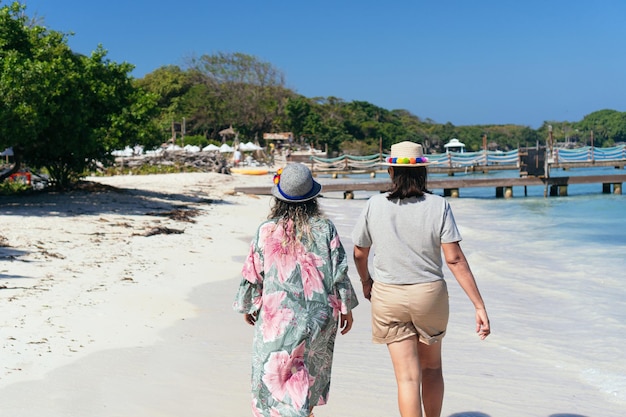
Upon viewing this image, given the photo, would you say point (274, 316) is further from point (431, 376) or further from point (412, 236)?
point (431, 376)

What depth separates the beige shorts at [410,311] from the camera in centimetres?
344

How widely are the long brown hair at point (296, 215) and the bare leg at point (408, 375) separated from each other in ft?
2.42

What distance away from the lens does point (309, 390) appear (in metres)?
3.29

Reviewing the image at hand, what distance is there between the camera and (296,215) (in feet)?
11.1

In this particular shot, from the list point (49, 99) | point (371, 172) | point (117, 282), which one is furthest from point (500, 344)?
point (371, 172)

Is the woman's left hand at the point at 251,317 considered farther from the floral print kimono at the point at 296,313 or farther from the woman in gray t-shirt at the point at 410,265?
the woman in gray t-shirt at the point at 410,265

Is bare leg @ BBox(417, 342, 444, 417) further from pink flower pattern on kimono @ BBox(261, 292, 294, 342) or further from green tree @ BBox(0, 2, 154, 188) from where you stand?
green tree @ BBox(0, 2, 154, 188)

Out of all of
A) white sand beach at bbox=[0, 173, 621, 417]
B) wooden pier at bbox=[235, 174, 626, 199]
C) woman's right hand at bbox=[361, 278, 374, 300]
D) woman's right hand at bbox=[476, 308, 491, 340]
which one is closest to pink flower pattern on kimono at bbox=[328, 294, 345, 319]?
woman's right hand at bbox=[361, 278, 374, 300]

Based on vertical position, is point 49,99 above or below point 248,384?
above

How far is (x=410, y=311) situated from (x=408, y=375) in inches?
12.4

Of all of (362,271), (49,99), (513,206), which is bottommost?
(513,206)

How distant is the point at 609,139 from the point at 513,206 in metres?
144

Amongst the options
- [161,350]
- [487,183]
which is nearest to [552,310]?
[161,350]

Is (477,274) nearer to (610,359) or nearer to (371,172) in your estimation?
(610,359)
